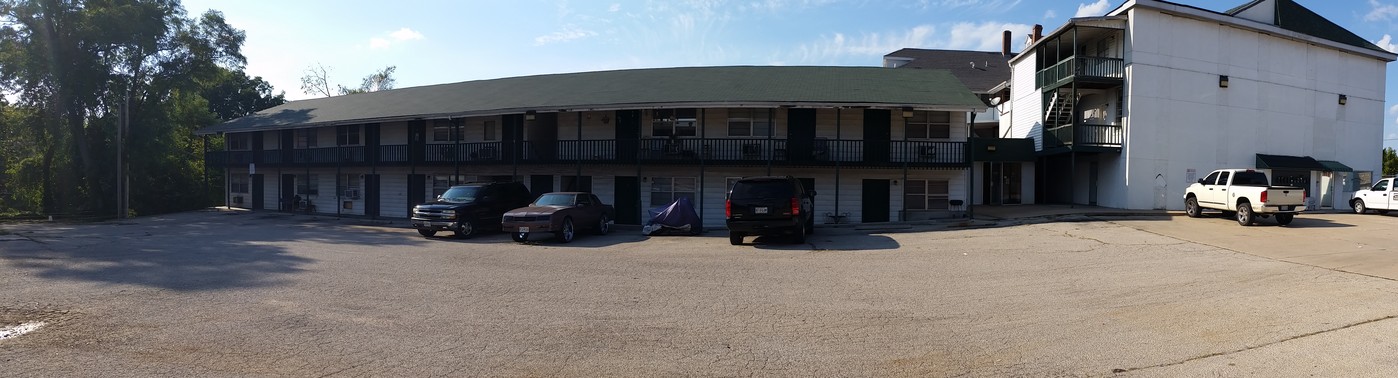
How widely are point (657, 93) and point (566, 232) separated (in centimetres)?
844

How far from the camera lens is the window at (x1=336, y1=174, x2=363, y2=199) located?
30.0m

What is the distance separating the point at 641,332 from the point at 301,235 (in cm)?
1718

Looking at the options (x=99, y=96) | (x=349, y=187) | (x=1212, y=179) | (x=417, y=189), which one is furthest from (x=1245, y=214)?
(x=99, y=96)

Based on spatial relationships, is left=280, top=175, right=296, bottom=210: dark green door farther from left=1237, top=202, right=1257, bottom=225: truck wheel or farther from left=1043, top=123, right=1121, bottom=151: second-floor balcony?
left=1237, top=202, right=1257, bottom=225: truck wheel

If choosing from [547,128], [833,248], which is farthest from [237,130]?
[833,248]

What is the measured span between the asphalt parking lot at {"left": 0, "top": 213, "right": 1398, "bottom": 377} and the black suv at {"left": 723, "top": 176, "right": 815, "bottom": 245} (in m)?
0.87

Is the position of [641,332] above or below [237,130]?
below

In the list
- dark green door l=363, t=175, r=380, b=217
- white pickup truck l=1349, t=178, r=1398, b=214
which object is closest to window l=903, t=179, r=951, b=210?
white pickup truck l=1349, t=178, r=1398, b=214

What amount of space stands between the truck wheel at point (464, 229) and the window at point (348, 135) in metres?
15.5

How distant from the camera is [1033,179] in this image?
28.5 metres

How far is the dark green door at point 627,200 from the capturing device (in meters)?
23.9

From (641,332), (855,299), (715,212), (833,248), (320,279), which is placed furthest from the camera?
(715,212)

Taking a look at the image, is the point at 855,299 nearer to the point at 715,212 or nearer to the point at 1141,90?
the point at 715,212

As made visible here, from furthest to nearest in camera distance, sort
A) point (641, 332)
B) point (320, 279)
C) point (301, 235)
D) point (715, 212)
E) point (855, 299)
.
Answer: point (715, 212) → point (301, 235) → point (320, 279) → point (855, 299) → point (641, 332)
